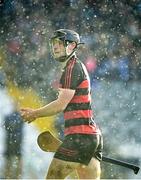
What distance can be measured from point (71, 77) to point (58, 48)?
0.32m

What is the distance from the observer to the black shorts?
127 inches

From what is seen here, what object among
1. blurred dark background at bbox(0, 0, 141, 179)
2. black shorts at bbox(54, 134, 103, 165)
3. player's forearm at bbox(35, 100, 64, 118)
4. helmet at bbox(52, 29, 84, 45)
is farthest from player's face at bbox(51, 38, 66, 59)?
blurred dark background at bbox(0, 0, 141, 179)

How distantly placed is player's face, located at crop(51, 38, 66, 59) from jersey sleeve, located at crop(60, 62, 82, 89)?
19cm

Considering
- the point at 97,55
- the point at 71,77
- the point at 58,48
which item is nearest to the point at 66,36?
the point at 58,48

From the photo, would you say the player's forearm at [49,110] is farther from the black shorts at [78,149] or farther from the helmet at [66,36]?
the helmet at [66,36]

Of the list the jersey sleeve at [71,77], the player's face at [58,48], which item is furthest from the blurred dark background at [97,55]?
the jersey sleeve at [71,77]

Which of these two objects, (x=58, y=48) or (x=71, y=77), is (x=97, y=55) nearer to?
(x=58, y=48)

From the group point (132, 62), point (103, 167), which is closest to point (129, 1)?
point (132, 62)

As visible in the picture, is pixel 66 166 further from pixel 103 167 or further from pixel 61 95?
pixel 103 167

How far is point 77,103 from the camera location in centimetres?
332

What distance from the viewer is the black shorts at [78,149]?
3232mm

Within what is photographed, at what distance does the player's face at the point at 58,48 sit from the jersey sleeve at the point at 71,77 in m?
0.19

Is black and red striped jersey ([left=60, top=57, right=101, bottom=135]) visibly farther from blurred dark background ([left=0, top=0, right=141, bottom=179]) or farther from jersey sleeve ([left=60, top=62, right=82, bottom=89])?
blurred dark background ([left=0, top=0, right=141, bottom=179])

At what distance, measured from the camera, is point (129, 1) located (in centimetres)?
659
